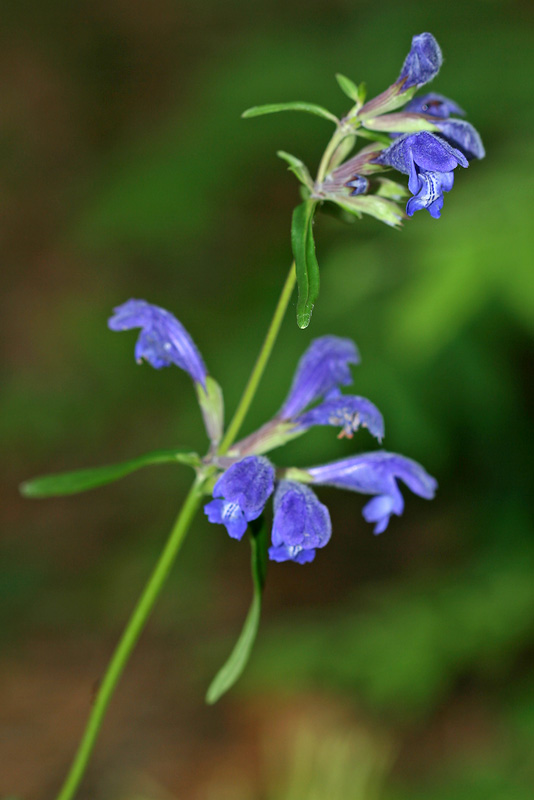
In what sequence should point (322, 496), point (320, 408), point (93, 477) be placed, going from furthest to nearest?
point (322, 496) → point (320, 408) → point (93, 477)

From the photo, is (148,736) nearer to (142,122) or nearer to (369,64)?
(369,64)

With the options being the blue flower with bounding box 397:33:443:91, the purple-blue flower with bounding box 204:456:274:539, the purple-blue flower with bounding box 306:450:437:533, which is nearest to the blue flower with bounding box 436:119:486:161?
the blue flower with bounding box 397:33:443:91

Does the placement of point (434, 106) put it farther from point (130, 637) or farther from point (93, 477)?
point (130, 637)

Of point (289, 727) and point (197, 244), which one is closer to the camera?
point (289, 727)

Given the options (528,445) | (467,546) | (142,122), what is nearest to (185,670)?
(467,546)

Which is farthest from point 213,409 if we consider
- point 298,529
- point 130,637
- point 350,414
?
point 130,637

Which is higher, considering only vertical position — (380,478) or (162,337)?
(162,337)

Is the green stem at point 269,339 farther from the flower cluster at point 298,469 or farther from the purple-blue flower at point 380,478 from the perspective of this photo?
the purple-blue flower at point 380,478
